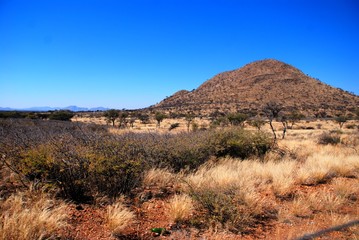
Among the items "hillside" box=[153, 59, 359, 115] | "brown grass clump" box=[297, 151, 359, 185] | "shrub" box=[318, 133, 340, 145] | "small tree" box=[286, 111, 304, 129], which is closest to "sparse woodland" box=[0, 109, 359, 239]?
"brown grass clump" box=[297, 151, 359, 185]

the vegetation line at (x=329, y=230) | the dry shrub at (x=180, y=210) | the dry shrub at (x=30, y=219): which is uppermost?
the dry shrub at (x=30, y=219)

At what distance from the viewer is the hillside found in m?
73.9

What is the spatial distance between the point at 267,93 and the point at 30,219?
88030 millimetres

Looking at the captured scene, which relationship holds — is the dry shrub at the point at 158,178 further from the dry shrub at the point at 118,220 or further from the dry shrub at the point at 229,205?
the dry shrub at the point at 118,220

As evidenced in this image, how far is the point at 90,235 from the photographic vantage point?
4.39 metres

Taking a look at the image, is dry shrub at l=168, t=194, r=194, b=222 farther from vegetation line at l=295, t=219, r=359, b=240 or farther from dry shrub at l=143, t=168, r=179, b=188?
vegetation line at l=295, t=219, r=359, b=240

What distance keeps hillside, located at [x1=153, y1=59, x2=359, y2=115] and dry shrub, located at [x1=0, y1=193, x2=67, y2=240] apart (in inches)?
2541

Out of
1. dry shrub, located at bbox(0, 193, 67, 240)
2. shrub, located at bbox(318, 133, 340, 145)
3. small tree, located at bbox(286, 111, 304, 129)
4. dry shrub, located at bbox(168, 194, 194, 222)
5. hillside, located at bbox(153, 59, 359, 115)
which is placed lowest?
dry shrub, located at bbox(168, 194, 194, 222)

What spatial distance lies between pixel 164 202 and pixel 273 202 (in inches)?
106

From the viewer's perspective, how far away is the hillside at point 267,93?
73.9m

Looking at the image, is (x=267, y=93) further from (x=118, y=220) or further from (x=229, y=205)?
(x=118, y=220)

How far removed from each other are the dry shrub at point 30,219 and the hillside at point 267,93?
6454 centimetres

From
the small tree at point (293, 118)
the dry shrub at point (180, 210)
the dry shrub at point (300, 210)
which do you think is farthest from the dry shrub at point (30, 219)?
the small tree at point (293, 118)

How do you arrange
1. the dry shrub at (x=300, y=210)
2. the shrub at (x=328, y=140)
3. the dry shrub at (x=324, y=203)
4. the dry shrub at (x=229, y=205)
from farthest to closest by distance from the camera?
the shrub at (x=328, y=140) < the dry shrub at (x=324, y=203) < the dry shrub at (x=300, y=210) < the dry shrub at (x=229, y=205)
